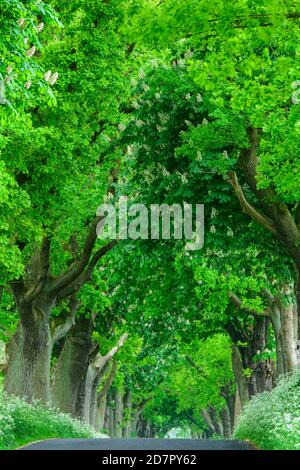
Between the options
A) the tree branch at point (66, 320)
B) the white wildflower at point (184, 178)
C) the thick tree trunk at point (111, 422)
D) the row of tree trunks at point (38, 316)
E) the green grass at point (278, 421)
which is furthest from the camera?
the thick tree trunk at point (111, 422)

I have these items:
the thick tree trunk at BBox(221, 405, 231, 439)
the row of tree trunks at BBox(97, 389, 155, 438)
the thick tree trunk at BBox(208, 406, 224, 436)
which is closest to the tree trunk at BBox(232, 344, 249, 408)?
the row of tree trunks at BBox(97, 389, 155, 438)

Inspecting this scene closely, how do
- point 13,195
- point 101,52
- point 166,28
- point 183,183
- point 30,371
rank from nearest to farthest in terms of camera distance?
point 166,28 → point 183,183 → point 13,195 → point 101,52 → point 30,371

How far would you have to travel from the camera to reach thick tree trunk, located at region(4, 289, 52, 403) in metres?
26.8

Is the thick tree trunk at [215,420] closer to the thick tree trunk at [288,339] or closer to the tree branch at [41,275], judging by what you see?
the thick tree trunk at [288,339]

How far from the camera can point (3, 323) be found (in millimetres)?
31875

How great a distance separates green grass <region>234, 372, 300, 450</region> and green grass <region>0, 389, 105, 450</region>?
213 inches

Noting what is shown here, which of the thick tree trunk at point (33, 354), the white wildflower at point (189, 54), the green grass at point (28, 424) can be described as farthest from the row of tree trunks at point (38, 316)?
the white wildflower at point (189, 54)

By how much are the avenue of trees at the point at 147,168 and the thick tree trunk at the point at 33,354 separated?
5 cm

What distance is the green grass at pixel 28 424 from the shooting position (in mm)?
18469

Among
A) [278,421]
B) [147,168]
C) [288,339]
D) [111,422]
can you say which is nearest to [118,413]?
[111,422]

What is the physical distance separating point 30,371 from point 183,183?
1000 cm

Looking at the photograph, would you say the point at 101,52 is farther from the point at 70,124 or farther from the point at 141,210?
the point at 141,210
